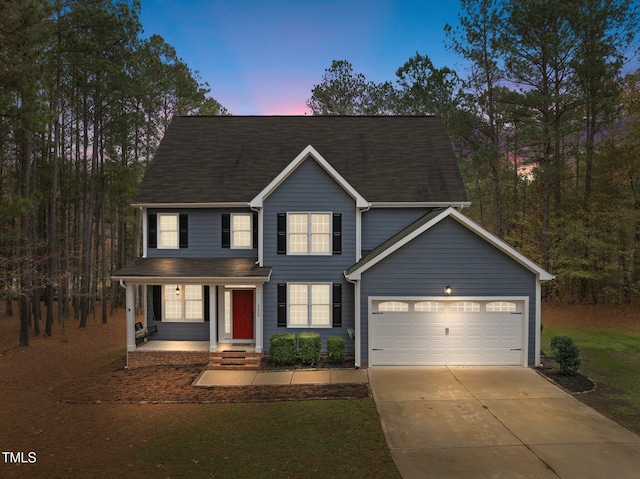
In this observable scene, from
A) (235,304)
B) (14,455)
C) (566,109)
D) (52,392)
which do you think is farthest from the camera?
(566,109)

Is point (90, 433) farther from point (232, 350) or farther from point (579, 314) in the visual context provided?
point (579, 314)

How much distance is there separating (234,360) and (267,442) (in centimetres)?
544

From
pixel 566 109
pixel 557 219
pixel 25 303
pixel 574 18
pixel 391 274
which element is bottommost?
pixel 25 303

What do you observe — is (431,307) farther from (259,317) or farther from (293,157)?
(293,157)

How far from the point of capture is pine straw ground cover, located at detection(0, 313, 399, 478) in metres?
7.03

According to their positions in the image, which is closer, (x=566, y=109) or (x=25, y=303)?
(x=25, y=303)

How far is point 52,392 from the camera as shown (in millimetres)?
11156

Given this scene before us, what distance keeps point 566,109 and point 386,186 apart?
1589cm

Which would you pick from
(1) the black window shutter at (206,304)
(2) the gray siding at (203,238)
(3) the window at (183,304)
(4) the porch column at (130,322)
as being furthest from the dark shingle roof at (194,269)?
(1) the black window shutter at (206,304)

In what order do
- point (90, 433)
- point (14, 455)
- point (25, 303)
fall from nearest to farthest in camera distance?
1. point (14, 455)
2. point (90, 433)
3. point (25, 303)

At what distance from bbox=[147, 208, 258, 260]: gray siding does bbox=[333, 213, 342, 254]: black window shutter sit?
3.30m

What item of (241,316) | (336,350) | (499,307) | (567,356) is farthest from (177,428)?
(567,356)

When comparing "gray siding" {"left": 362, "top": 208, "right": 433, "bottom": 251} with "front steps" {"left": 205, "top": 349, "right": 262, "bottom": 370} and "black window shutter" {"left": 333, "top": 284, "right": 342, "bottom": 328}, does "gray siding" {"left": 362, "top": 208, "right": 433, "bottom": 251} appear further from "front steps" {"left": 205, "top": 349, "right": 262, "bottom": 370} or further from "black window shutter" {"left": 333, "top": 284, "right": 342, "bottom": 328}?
"front steps" {"left": 205, "top": 349, "right": 262, "bottom": 370}

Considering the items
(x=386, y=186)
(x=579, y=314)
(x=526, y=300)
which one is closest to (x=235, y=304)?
(x=386, y=186)
